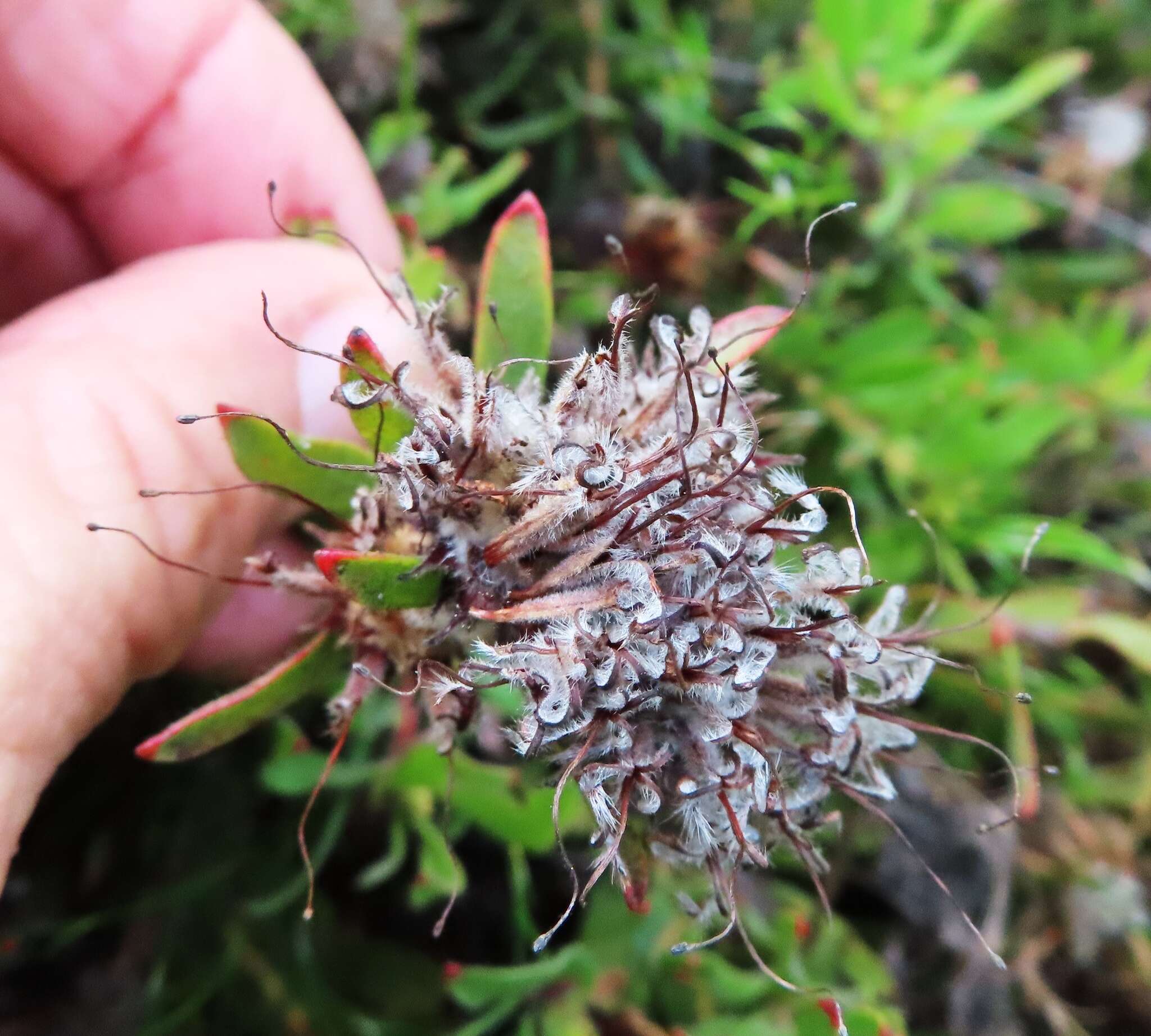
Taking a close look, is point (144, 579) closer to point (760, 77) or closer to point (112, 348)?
point (112, 348)

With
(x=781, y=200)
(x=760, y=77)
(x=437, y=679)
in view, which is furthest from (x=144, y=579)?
(x=760, y=77)

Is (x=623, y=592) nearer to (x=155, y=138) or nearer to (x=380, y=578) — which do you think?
(x=380, y=578)

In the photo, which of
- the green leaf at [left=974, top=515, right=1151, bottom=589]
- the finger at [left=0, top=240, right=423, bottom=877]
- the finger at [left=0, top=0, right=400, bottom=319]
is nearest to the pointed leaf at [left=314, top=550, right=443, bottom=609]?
the finger at [left=0, top=240, right=423, bottom=877]

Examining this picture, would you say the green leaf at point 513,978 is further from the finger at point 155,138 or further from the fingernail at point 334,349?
the finger at point 155,138

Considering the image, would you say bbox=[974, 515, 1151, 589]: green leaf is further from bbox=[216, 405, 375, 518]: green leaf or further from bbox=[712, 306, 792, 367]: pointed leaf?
bbox=[216, 405, 375, 518]: green leaf

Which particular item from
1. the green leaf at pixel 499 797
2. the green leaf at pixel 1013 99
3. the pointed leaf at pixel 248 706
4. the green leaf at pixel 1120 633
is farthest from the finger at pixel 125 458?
the green leaf at pixel 1120 633

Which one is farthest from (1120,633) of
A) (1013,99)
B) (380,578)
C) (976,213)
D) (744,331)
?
(380,578)
